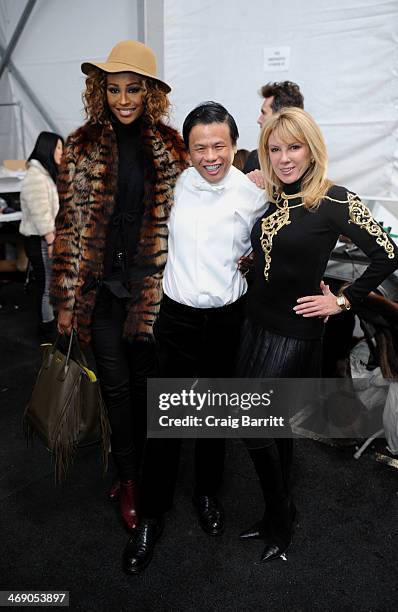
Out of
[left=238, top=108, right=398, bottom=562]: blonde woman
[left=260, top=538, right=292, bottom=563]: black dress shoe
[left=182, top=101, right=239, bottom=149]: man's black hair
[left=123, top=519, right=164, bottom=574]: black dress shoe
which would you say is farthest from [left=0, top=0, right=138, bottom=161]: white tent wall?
[left=260, top=538, right=292, bottom=563]: black dress shoe

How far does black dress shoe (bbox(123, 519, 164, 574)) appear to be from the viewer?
5.93 feet

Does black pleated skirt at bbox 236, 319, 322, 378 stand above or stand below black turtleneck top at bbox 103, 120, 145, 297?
below

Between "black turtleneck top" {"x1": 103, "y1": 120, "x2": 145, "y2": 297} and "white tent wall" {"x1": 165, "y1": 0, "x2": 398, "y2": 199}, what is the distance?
1.65 metres

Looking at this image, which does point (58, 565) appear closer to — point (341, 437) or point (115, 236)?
point (115, 236)

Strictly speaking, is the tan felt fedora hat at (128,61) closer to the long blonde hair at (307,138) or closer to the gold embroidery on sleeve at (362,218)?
the long blonde hair at (307,138)

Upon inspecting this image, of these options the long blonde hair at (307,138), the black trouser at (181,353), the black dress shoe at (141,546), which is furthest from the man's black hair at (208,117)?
the black dress shoe at (141,546)

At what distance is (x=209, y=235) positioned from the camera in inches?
64.2

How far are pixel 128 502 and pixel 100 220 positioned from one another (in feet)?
3.73

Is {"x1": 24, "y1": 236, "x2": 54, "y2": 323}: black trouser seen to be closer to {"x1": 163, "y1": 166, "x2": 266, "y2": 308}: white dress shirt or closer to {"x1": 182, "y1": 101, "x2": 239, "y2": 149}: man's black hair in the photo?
{"x1": 163, "y1": 166, "x2": 266, "y2": 308}: white dress shirt

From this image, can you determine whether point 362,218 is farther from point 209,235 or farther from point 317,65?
point 317,65

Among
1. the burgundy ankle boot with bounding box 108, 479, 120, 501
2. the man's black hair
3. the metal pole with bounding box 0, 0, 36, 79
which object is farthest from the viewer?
the metal pole with bounding box 0, 0, 36, 79

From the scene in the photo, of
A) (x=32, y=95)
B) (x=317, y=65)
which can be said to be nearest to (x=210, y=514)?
(x=317, y=65)

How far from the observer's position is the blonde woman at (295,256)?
1555 millimetres

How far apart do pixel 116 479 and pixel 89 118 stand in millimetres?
1578
